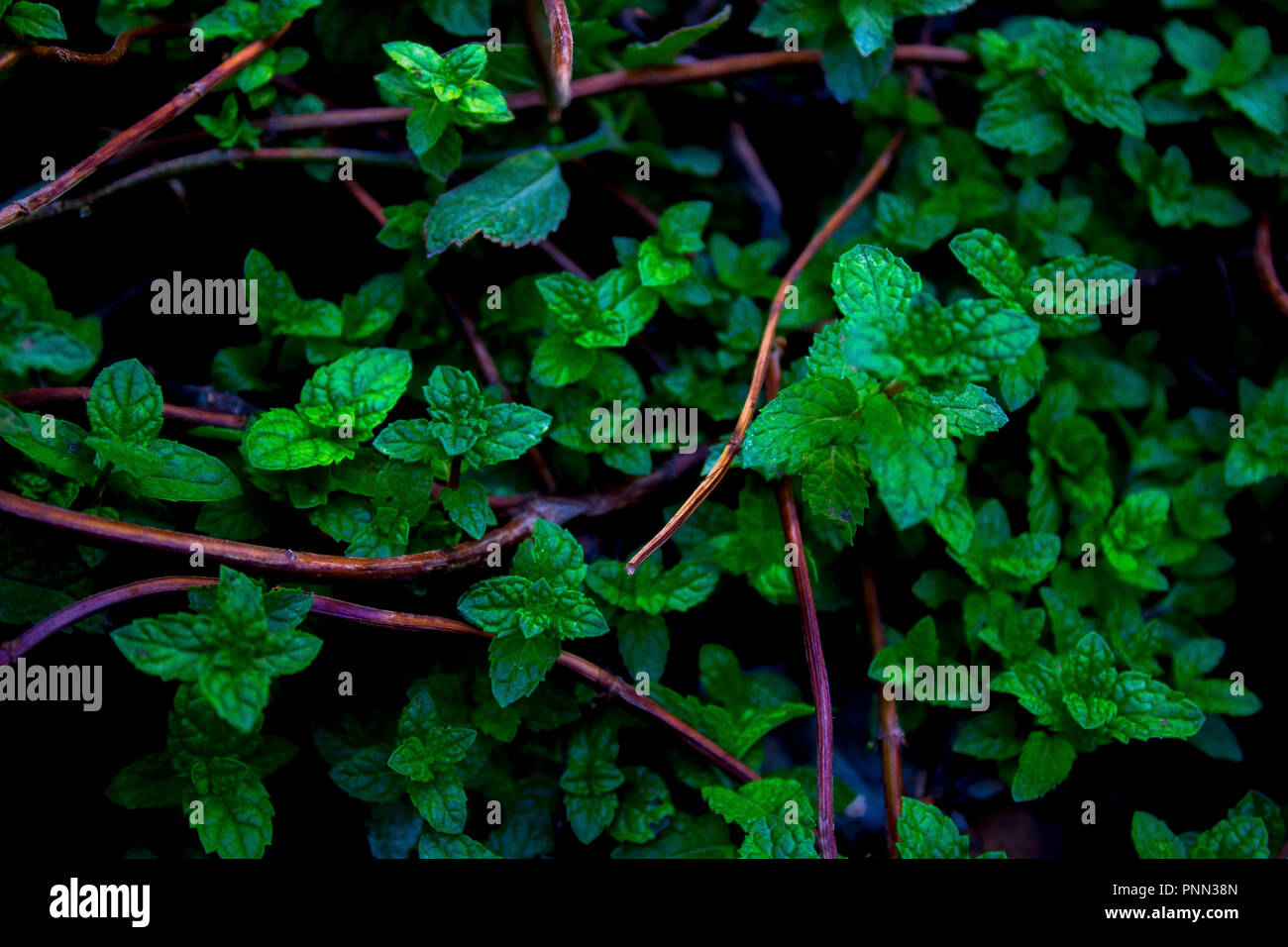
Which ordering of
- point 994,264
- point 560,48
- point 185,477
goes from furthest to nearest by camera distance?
point 994,264, point 560,48, point 185,477

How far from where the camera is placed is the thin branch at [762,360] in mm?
2085

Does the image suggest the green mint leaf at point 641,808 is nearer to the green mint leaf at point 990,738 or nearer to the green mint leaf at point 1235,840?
the green mint leaf at point 990,738

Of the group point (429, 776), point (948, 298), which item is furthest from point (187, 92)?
point (948, 298)

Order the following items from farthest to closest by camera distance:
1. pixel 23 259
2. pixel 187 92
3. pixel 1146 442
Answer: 1. pixel 1146 442
2. pixel 23 259
3. pixel 187 92

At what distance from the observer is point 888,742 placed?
7.38 ft

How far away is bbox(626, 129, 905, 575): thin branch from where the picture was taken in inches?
82.1

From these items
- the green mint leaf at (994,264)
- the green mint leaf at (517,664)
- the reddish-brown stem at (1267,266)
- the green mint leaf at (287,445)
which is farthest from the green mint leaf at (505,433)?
the reddish-brown stem at (1267,266)

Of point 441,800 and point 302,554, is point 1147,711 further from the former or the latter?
point 302,554

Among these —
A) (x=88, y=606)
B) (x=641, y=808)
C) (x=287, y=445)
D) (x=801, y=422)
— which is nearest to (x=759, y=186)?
(x=801, y=422)

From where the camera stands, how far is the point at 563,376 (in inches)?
90.1

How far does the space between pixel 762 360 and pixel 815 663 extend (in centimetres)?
78

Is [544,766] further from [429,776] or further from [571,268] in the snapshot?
[571,268]
